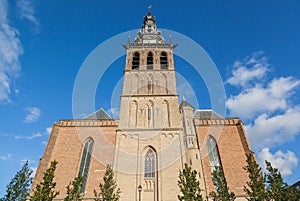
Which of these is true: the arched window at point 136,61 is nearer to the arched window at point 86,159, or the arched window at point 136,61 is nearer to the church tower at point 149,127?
the church tower at point 149,127

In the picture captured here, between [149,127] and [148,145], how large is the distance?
2.30m

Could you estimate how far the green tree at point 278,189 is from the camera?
49.8ft

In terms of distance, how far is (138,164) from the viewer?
66.5ft

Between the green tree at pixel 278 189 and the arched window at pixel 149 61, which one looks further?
the arched window at pixel 149 61

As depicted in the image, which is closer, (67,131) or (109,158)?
(109,158)

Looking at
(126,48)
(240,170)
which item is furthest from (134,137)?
(126,48)

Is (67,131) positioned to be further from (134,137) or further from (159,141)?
(159,141)

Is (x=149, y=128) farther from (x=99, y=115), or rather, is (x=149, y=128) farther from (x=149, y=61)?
(x=149, y=61)

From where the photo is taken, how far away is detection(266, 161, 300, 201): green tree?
1519 centimetres

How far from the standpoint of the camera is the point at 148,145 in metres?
21.8

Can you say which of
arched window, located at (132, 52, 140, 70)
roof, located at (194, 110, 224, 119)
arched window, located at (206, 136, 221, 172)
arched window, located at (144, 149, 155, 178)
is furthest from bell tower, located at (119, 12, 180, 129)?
roof, located at (194, 110, 224, 119)

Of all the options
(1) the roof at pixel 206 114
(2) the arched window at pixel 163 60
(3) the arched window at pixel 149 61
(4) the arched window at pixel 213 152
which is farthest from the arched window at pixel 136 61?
(4) the arched window at pixel 213 152

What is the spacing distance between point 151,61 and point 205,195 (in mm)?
20483

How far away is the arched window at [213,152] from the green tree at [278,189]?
6.35m
